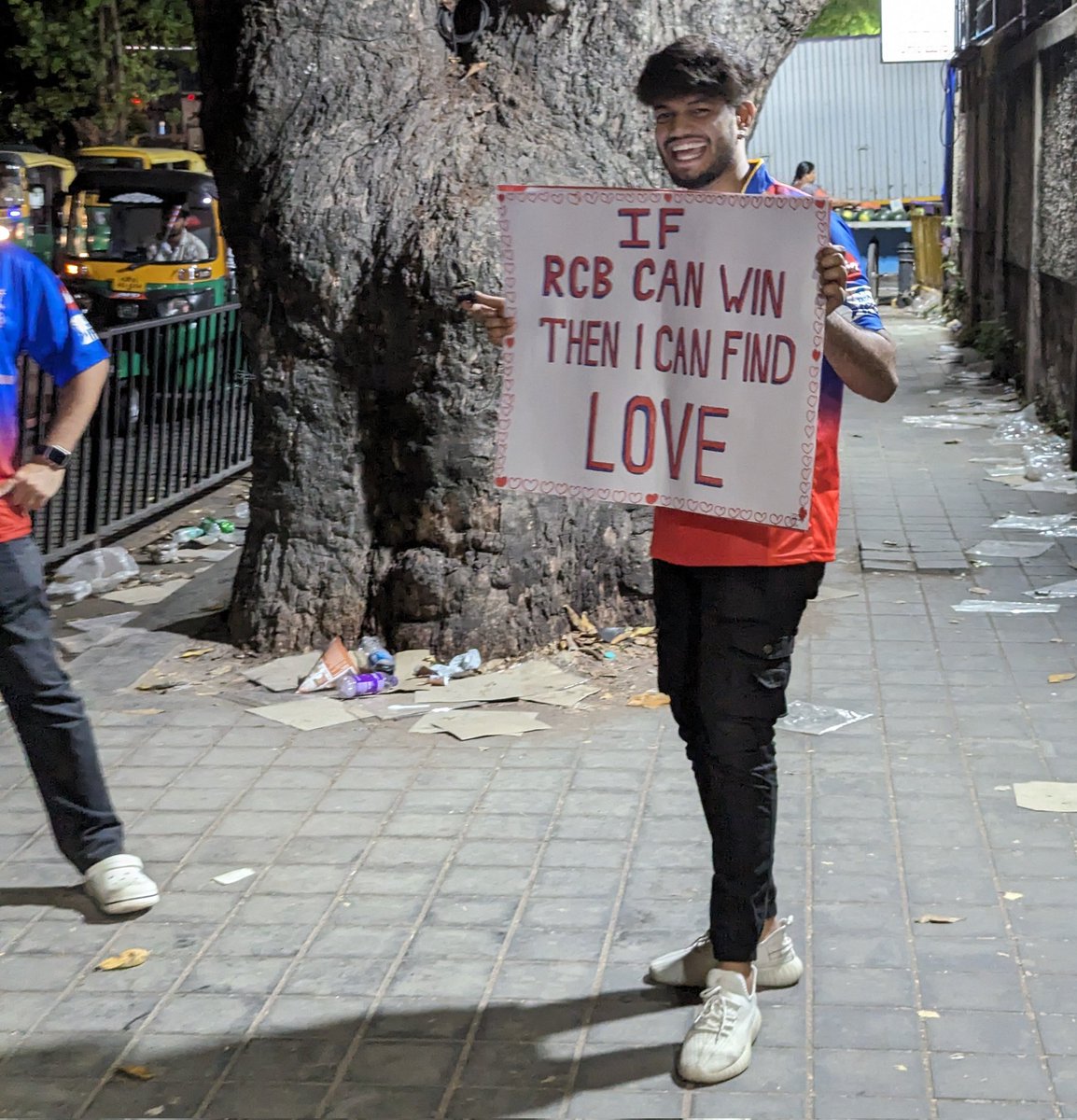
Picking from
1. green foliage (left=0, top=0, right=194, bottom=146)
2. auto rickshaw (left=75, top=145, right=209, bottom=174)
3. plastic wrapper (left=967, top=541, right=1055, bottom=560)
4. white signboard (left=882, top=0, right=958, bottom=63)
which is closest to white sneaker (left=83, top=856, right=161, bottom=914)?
plastic wrapper (left=967, top=541, right=1055, bottom=560)

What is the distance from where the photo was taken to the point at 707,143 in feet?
11.2

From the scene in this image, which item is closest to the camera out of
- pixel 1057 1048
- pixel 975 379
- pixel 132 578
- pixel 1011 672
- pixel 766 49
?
pixel 1057 1048

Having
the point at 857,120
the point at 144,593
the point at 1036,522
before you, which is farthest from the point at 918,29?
the point at 144,593

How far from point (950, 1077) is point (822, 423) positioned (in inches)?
55.7

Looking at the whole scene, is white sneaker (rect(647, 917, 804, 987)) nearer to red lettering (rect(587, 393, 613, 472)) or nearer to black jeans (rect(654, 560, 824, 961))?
black jeans (rect(654, 560, 824, 961))

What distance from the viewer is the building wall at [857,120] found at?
33.9 meters

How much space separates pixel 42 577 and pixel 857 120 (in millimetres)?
32507

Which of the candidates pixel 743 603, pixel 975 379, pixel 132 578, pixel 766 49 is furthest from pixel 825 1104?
pixel 975 379

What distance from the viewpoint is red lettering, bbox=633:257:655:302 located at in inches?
148

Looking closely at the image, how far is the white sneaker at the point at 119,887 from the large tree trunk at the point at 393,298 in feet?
8.00

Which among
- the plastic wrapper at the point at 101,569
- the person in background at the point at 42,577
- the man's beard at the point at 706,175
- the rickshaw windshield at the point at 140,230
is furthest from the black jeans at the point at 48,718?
the rickshaw windshield at the point at 140,230

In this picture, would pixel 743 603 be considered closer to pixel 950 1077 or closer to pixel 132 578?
pixel 950 1077

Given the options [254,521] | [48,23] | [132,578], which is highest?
[48,23]

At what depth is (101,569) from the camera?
8.91m
